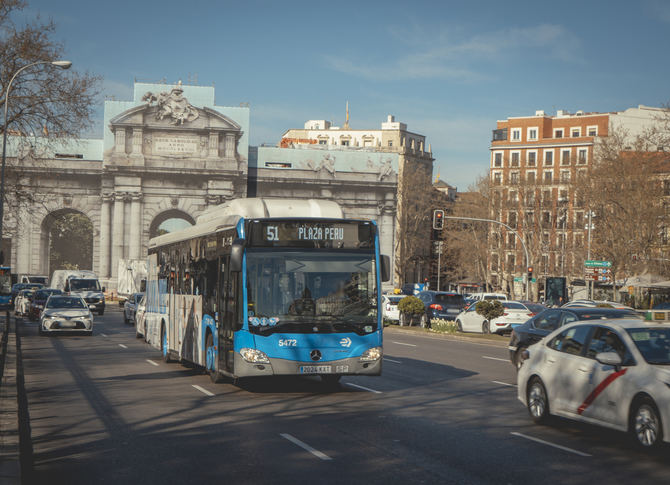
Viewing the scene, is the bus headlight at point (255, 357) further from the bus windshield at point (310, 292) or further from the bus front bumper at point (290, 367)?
the bus windshield at point (310, 292)

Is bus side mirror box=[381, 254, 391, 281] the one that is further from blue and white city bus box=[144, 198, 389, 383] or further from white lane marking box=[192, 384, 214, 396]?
white lane marking box=[192, 384, 214, 396]

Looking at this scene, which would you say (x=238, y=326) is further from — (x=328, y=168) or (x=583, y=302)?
(x=328, y=168)

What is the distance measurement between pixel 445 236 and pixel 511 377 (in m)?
75.3

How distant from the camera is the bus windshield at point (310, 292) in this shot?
47.9 feet

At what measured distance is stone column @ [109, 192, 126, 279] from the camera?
7962 cm

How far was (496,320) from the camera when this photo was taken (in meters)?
36.8

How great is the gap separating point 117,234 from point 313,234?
67.0m

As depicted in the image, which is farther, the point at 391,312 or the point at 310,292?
the point at 391,312

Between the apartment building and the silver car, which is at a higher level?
the apartment building

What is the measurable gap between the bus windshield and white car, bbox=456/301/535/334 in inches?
→ 866

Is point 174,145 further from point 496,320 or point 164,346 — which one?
point 164,346

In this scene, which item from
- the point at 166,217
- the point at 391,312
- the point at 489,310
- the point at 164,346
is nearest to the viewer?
the point at 164,346

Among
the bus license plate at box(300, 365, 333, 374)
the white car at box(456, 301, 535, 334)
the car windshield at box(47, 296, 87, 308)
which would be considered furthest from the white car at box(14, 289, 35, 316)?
the bus license plate at box(300, 365, 333, 374)

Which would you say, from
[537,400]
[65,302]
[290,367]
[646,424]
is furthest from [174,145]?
[646,424]
